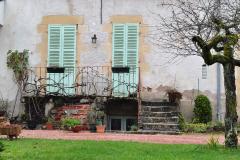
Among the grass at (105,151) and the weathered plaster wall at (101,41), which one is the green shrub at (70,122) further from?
the grass at (105,151)

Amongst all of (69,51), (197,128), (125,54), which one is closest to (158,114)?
(197,128)

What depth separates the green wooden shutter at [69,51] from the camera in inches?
880

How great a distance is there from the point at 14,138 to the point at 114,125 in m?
6.95

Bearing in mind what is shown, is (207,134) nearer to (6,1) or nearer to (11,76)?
(11,76)

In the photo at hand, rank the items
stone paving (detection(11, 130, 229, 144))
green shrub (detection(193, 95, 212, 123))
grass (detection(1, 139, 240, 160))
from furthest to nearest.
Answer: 1. green shrub (detection(193, 95, 212, 123))
2. stone paving (detection(11, 130, 229, 144))
3. grass (detection(1, 139, 240, 160))

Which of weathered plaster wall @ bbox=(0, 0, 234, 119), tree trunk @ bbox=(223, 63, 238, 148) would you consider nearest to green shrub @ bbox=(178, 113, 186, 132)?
weathered plaster wall @ bbox=(0, 0, 234, 119)

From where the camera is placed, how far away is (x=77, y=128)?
19188 mm

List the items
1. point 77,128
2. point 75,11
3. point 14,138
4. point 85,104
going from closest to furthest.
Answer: point 14,138, point 77,128, point 85,104, point 75,11

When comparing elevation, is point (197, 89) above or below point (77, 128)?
above

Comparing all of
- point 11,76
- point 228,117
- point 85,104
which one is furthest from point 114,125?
point 228,117

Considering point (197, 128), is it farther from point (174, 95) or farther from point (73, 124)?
point (73, 124)

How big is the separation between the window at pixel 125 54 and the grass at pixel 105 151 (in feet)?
24.0

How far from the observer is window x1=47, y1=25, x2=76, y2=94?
879 inches

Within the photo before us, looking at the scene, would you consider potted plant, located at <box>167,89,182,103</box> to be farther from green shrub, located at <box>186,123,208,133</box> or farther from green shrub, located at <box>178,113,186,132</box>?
green shrub, located at <box>186,123,208,133</box>
